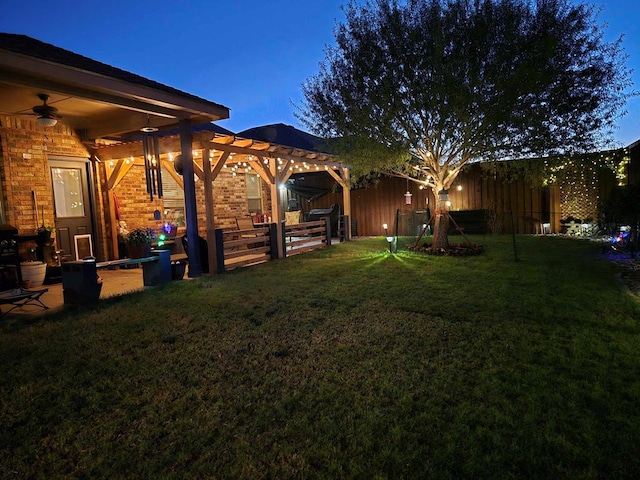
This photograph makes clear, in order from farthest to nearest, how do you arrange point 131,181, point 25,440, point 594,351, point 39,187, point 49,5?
point 49,5 → point 131,181 → point 39,187 → point 594,351 → point 25,440

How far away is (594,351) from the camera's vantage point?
3.33 metres

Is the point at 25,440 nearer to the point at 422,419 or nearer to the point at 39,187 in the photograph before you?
the point at 422,419

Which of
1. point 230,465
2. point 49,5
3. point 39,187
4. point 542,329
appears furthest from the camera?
point 49,5

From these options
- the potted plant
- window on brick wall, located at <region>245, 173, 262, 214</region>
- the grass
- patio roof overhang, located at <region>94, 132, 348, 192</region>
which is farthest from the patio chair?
window on brick wall, located at <region>245, 173, 262, 214</region>

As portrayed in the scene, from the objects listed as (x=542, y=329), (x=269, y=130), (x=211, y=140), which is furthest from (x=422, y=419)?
(x=269, y=130)

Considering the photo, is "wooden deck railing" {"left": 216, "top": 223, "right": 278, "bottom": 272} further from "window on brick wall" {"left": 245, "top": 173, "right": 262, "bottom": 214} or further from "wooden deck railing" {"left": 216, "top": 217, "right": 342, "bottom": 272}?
"window on brick wall" {"left": 245, "top": 173, "right": 262, "bottom": 214}

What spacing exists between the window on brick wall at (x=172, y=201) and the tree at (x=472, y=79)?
508cm

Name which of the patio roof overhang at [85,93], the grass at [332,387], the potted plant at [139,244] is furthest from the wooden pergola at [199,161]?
the grass at [332,387]

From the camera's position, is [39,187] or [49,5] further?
[49,5]

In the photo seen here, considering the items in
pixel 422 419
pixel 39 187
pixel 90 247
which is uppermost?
pixel 39 187

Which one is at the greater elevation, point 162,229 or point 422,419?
point 162,229

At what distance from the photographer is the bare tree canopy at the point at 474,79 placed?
7.39m

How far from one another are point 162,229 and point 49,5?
43.7 m

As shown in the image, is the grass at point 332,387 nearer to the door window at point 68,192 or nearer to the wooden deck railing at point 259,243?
the wooden deck railing at point 259,243
